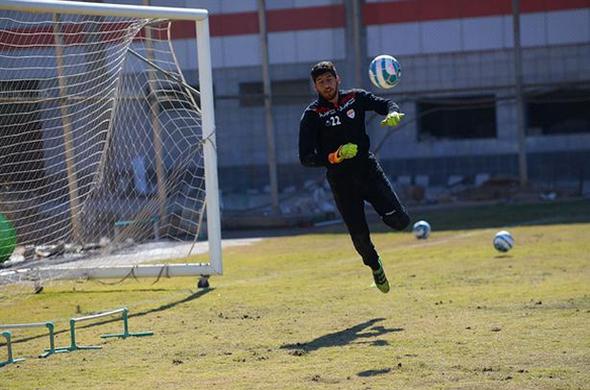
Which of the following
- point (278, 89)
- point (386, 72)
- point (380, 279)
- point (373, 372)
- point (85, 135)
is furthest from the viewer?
point (278, 89)

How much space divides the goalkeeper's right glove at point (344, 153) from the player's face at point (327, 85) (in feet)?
2.12

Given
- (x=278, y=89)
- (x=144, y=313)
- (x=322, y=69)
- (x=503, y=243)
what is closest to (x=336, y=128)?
(x=322, y=69)

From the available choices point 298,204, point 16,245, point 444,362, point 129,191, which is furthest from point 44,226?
point 298,204

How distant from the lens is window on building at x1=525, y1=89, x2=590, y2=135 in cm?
2483

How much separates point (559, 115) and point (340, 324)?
17470 mm

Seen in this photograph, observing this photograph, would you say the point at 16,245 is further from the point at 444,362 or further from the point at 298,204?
the point at 298,204

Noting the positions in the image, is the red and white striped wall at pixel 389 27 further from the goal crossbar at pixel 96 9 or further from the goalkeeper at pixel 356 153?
the goalkeeper at pixel 356 153

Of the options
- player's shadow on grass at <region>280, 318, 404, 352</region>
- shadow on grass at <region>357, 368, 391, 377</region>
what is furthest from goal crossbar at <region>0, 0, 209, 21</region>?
shadow on grass at <region>357, 368, 391, 377</region>

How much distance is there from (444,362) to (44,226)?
7.36 meters

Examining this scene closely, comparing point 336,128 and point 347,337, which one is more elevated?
point 336,128

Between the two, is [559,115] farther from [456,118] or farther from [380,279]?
[380,279]

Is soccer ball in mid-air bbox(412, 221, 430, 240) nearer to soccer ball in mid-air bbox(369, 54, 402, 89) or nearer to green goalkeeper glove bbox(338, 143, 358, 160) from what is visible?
soccer ball in mid-air bbox(369, 54, 402, 89)

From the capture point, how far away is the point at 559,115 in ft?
82.6

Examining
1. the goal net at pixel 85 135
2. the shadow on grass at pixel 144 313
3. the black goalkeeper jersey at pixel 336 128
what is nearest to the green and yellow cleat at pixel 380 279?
the black goalkeeper jersey at pixel 336 128
